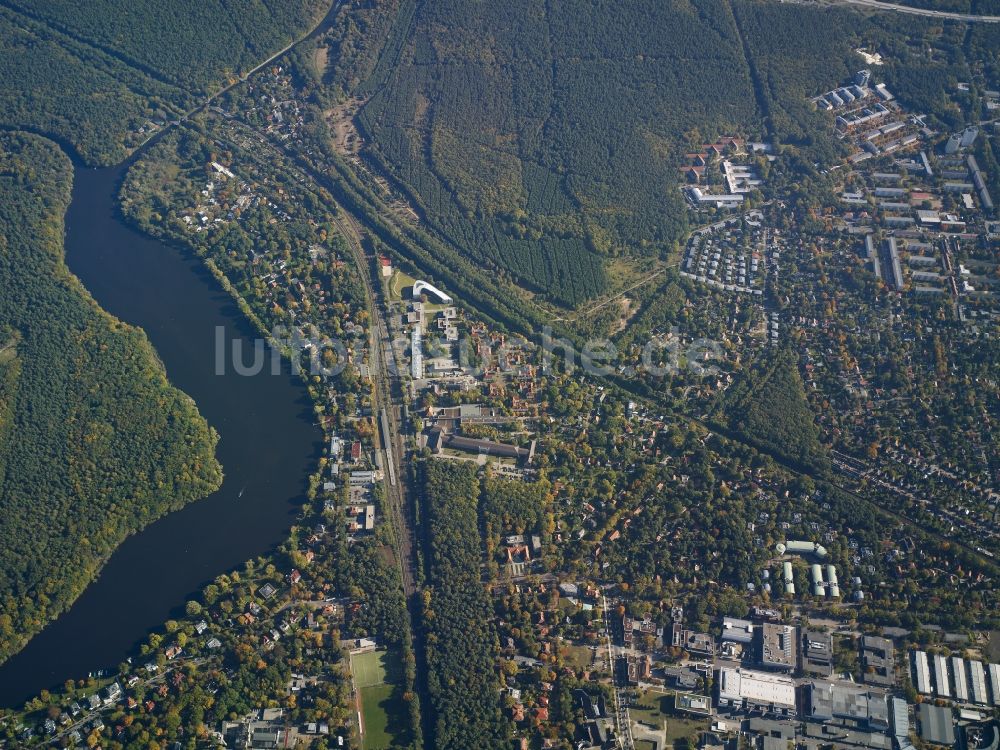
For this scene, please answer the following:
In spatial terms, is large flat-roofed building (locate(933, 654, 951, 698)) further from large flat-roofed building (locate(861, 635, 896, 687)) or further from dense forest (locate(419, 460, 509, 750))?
dense forest (locate(419, 460, 509, 750))

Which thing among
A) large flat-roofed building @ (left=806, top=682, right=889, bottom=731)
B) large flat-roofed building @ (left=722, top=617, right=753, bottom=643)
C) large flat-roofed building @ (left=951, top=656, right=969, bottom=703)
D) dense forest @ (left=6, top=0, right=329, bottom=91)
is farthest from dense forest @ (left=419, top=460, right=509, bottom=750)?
dense forest @ (left=6, top=0, right=329, bottom=91)

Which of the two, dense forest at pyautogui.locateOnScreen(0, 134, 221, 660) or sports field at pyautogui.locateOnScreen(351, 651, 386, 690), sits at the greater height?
dense forest at pyautogui.locateOnScreen(0, 134, 221, 660)

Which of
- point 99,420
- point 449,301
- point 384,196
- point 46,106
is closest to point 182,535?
point 99,420

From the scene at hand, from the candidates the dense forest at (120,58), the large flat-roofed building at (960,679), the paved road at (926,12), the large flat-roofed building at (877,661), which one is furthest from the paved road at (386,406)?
the paved road at (926,12)

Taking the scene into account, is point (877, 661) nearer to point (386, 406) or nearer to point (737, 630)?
point (737, 630)

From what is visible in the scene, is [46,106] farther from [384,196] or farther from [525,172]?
[525,172]

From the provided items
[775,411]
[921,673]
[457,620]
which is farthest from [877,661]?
[457,620]

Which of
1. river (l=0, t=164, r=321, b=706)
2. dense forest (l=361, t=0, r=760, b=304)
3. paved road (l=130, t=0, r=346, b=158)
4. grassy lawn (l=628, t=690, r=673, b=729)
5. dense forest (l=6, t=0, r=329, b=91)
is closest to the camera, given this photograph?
grassy lawn (l=628, t=690, r=673, b=729)
